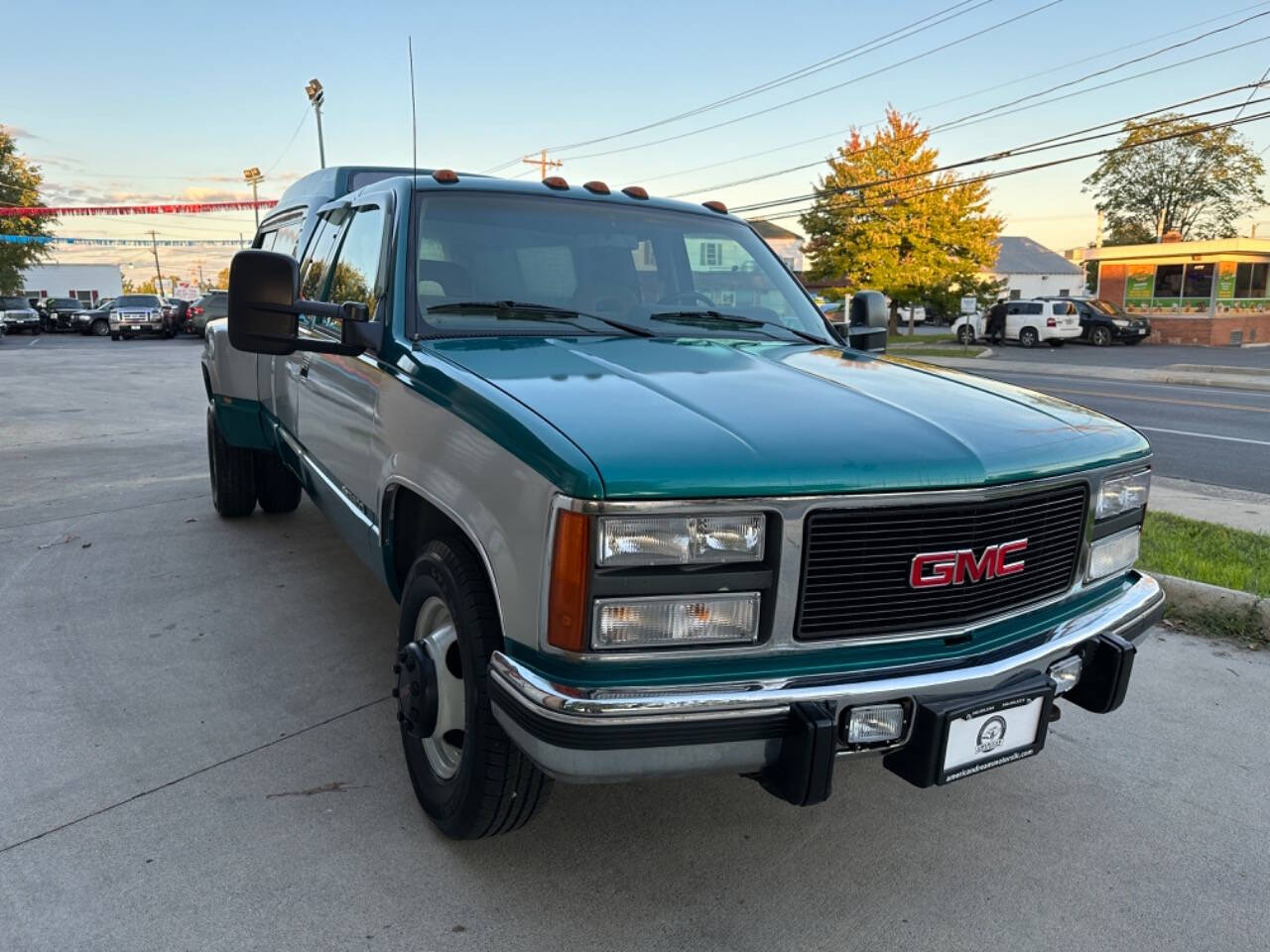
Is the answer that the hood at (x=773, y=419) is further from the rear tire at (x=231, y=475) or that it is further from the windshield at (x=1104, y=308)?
the windshield at (x=1104, y=308)

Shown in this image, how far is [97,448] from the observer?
934 centimetres

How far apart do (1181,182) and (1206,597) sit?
66963 millimetres

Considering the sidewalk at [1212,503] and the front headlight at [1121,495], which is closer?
the front headlight at [1121,495]

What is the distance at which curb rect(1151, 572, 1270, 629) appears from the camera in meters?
4.36

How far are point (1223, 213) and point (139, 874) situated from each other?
71632mm

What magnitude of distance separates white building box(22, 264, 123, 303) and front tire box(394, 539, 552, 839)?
75.2m

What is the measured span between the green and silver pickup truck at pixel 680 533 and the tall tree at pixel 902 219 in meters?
33.0

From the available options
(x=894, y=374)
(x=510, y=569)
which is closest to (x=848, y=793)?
(x=894, y=374)

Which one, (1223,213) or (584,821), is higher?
(1223,213)

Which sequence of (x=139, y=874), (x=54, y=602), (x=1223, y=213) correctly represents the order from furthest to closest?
(x=1223, y=213) → (x=54, y=602) → (x=139, y=874)

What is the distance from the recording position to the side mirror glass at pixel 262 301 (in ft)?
9.26

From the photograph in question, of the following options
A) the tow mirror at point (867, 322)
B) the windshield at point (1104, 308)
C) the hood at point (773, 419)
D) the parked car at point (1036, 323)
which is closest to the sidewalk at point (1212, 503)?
the tow mirror at point (867, 322)

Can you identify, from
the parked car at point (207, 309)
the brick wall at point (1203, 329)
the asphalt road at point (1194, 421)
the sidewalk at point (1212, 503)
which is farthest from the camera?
the brick wall at point (1203, 329)

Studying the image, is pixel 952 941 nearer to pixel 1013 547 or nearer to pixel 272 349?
pixel 1013 547
